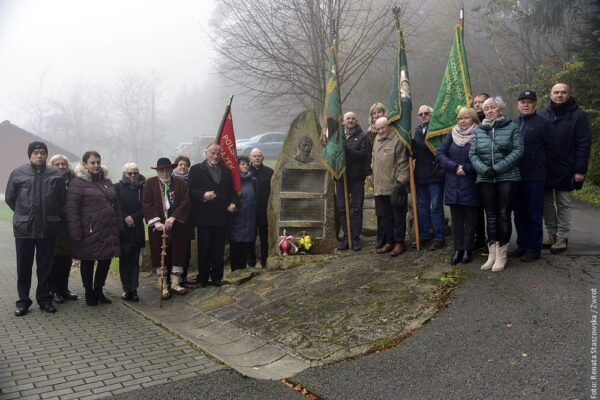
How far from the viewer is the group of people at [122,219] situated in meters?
6.67

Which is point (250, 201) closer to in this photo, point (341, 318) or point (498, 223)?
point (341, 318)

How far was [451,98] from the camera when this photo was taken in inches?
276

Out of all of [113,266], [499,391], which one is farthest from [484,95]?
[113,266]

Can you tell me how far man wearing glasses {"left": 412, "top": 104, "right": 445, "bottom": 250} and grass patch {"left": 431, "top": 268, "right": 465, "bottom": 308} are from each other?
1119 mm

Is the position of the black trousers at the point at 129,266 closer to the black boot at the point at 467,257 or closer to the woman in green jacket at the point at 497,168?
the black boot at the point at 467,257

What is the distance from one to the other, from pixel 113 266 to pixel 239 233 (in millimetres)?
4966

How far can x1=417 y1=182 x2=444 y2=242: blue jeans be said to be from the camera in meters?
6.98

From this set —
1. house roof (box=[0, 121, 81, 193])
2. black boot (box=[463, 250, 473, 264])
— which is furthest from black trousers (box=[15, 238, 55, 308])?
house roof (box=[0, 121, 81, 193])

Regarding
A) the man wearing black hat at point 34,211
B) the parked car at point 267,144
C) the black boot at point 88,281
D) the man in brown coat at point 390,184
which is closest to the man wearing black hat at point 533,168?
the man in brown coat at point 390,184

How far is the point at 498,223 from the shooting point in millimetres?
5898

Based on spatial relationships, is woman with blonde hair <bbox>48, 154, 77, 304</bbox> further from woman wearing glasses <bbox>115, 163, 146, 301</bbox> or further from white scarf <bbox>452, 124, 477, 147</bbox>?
white scarf <bbox>452, 124, 477, 147</bbox>

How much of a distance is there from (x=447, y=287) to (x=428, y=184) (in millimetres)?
1898

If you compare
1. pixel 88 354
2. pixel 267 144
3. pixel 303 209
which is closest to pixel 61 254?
pixel 88 354

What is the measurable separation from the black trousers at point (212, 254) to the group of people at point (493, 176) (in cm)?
239
